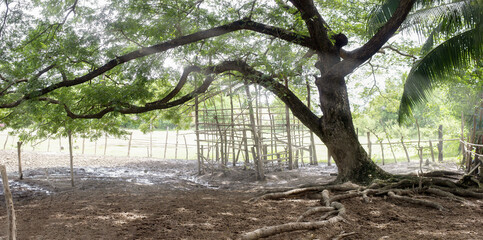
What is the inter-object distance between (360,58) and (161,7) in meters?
4.14

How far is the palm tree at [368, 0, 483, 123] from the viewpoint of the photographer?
6641 millimetres

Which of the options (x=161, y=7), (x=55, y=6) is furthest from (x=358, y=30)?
(x=55, y=6)

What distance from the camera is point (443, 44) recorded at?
689 centimetres

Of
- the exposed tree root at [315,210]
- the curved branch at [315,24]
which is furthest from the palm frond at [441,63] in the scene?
the exposed tree root at [315,210]

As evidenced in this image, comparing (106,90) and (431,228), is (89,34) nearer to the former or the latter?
(106,90)

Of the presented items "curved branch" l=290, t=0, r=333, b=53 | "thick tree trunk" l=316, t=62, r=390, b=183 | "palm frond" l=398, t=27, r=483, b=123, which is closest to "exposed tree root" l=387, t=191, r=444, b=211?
"thick tree trunk" l=316, t=62, r=390, b=183

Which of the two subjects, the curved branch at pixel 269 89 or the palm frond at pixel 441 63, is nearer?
the palm frond at pixel 441 63

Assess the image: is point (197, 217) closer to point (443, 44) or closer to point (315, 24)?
point (315, 24)

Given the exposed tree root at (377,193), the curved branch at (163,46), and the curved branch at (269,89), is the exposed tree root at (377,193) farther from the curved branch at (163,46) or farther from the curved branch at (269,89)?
the curved branch at (163,46)

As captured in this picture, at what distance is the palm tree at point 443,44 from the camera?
664 centimetres

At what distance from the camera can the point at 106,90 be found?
8.32m

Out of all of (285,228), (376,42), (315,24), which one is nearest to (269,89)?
(315,24)

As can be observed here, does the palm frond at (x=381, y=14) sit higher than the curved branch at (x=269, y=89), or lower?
higher

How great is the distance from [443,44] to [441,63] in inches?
13.8
